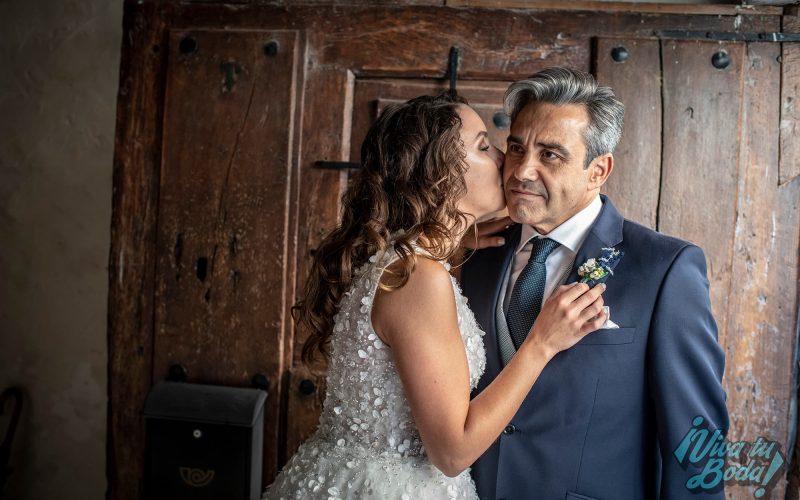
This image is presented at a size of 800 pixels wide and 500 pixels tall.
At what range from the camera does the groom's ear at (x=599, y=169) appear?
2.09 m

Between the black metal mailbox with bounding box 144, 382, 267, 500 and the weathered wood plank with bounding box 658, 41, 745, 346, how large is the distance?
2068 millimetres

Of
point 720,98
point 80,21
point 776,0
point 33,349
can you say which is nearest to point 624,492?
point 720,98

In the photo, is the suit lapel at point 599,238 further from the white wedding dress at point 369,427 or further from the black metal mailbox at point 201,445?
the black metal mailbox at point 201,445

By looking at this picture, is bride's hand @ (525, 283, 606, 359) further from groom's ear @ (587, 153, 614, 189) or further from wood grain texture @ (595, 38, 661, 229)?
wood grain texture @ (595, 38, 661, 229)

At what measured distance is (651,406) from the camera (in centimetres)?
185

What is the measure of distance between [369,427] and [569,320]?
671 millimetres

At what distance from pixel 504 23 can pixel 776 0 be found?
1.16 m

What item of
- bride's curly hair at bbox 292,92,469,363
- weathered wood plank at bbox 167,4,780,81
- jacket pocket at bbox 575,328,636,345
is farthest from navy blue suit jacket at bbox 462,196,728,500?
weathered wood plank at bbox 167,4,780,81

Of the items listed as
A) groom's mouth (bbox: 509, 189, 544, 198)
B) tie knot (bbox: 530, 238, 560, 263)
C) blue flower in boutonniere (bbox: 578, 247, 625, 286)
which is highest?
groom's mouth (bbox: 509, 189, 544, 198)

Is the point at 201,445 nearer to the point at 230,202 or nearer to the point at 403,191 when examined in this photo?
the point at 230,202

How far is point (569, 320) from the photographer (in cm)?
173

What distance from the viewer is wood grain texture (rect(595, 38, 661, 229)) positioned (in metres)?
2.84

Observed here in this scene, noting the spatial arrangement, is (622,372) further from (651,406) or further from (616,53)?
(616,53)

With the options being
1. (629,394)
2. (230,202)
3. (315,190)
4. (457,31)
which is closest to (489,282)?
(629,394)
